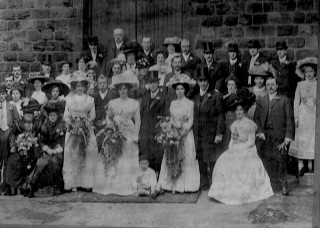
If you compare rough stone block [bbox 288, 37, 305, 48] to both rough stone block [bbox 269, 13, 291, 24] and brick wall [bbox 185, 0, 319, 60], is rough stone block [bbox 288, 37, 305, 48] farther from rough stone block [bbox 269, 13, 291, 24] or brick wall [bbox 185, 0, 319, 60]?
rough stone block [bbox 269, 13, 291, 24]

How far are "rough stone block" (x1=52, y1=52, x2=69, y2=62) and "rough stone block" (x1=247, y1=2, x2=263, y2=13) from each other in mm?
2064

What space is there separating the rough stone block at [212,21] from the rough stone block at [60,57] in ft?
5.14

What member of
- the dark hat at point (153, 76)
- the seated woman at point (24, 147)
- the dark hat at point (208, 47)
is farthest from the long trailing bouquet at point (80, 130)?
the dark hat at point (208, 47)

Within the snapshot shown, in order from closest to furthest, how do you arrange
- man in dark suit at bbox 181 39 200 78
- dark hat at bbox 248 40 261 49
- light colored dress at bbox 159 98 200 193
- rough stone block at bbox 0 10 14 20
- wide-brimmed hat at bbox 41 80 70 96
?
dark hat at bbox 248 40 261 49, man in dark suit at bbox 181 39 200 78, light colored dress at bbox 159 98 200 193, rough stone block at bbox 0 10 14 20, wide-brimmed hat at bbox 41 80 70 96

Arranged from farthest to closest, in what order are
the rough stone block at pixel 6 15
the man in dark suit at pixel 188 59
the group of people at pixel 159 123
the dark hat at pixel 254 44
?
the rough stone block at pixel 6 15, the man in dark suit at pixel 188 59, the group of people at pixel 159 123, the dark hat at pixel 254 44

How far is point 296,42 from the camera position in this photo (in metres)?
7.47

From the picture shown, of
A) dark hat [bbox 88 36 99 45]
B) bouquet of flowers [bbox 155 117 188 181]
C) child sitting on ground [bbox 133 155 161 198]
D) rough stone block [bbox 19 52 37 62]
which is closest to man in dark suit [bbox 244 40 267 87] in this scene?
bouquet of flowers [bbox 155 117 188 181]

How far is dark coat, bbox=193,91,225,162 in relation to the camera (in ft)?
25.8

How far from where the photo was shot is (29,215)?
7.84m

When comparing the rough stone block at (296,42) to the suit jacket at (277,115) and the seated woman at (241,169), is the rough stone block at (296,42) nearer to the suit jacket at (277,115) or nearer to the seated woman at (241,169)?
the suit jacket at (277,115)

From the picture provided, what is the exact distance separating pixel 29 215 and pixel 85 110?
1323mm

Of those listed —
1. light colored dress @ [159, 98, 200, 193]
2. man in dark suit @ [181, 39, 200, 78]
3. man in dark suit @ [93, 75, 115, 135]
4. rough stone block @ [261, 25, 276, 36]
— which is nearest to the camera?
rough stone block @ [261, 25, 276, 36]

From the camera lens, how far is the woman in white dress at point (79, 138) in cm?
819

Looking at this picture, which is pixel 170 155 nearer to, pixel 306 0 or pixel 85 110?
pixel 85 110
